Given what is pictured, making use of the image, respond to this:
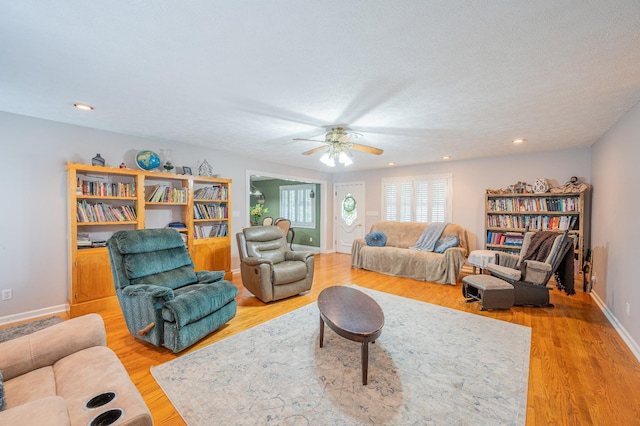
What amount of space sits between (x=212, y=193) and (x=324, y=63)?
3.32m

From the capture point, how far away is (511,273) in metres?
3.56

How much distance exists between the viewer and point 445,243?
16.7ft

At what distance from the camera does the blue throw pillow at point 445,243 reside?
4.98 meters

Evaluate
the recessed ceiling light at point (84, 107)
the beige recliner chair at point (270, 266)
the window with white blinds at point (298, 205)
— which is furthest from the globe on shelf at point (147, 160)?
the window with white blinds at point (298, 205)

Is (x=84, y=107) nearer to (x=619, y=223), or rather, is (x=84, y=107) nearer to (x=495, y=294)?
(x=495, y=294)

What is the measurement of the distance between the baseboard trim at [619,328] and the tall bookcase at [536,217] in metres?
1.04

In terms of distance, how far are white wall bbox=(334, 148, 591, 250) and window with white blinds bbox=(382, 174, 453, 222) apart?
0.14 m

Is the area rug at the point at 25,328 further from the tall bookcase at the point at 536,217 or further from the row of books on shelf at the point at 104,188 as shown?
the tall bookcase at the point at 536,217

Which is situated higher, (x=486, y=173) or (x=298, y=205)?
(x=486, y=173)

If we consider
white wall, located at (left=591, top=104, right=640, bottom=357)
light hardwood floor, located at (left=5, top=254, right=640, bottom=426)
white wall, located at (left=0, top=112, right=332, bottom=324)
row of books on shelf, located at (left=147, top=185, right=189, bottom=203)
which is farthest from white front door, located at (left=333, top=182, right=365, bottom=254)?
white wall, located at (left=0, top=112, right=332, bottom=324)

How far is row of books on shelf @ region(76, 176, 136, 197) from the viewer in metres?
3.32

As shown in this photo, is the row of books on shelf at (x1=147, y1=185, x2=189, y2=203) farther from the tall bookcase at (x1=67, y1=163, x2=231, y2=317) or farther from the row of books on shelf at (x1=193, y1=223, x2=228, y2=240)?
the row of books on shelf at (x1=193, y1=223, x2=228, y2=240)

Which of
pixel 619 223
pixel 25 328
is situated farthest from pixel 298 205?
pixel 619 223

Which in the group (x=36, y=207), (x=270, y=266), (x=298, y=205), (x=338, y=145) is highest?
(x=338, y=145)
